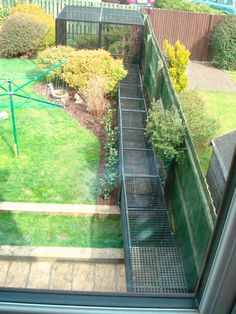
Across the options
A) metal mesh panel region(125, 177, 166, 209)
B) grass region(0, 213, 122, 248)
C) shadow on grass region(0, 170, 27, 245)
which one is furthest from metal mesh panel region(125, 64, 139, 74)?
shadow on grass region(0, 170, 27, 245)

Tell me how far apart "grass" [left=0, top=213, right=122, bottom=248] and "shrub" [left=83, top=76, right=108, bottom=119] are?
267 cm

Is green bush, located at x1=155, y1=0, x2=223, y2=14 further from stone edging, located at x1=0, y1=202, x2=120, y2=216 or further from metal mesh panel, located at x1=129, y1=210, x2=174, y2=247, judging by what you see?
metal mesh panel, located at x1=129, y1=210, x2=174, y2=247

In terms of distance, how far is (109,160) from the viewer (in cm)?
489

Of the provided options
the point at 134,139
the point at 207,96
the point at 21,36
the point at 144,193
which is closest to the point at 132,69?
the point at 207,96

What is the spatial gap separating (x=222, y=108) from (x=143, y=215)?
151 inches

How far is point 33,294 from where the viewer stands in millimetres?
768

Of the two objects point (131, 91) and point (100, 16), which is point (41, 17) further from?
point (131, 91)

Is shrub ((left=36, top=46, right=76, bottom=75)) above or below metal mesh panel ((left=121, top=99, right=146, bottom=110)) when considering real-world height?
above

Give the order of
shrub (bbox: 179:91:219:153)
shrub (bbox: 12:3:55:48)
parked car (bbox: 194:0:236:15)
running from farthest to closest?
parked car (bbox: 194:0:236:15) → shrub (bbox: 12:3:55:48) → shrub (bbox: 179:91:219:153)

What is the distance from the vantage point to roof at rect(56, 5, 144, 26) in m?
7.83

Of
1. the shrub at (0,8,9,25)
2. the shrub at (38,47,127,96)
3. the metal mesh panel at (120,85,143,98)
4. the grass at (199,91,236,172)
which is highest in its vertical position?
the shrub at (0,8,9,25)

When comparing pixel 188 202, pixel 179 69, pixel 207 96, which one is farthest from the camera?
pixel 207 96

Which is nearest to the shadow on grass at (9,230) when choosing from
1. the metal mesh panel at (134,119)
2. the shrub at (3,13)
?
the metal mesh panel at (134,119)

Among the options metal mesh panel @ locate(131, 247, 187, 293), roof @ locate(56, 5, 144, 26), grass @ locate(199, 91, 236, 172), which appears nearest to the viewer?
metal mesh panel @ locate(131, 247, 187, 293)
